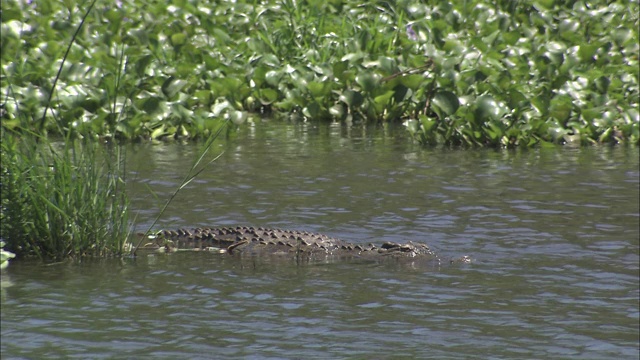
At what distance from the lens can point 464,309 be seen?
5.36 metres

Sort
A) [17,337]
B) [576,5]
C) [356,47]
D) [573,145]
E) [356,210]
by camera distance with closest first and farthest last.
Answer: [17,337]
[356,210]
[573,145]
[356,47]
[576,5]

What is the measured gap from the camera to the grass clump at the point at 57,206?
5898 mm

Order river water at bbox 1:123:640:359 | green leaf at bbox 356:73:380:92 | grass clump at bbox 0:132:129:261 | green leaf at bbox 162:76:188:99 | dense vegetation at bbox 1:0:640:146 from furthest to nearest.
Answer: green leaf at bbox 356:73:380:92
green leaf at bbox 162:76:188:99
dense vegetation at bbox 1:0:640:146
grass clump at bbox 0:132:129:261
river water at bbox 1:123:640:359

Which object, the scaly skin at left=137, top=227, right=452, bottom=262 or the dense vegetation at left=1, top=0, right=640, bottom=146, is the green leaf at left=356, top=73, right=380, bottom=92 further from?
the scaly skin at left=137, top=227, right=452, bottom=262

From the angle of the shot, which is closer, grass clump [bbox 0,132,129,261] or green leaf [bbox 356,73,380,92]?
grass clump [bbox 0,132,129,261]

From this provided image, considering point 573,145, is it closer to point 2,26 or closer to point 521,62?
point 521,62

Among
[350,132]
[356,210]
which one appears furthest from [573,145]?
[356,210]

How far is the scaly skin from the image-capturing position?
6223 millimetres

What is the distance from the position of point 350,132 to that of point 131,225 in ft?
12.9

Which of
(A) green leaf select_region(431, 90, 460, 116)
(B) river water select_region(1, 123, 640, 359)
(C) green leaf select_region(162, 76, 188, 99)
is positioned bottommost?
(B) river water select_region(1, 123, 640, 359)

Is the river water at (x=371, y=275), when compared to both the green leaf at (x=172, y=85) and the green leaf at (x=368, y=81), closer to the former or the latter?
the green leaf at (x=172, y=85)

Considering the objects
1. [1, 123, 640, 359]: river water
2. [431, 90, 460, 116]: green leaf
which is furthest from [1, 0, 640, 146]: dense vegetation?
[1, 123, 640, 359]: river water

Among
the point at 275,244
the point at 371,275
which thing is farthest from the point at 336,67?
the point at 371,275

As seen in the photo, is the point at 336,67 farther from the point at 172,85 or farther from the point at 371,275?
the point at 371,275
